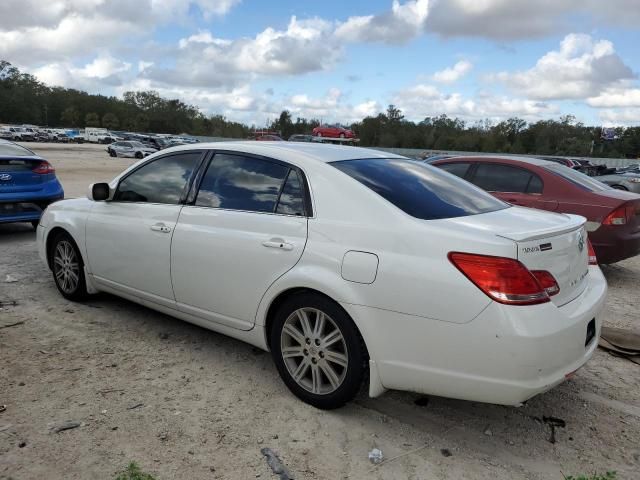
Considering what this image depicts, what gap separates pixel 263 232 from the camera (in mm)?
3312

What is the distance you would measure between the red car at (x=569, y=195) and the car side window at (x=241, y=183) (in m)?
4.40

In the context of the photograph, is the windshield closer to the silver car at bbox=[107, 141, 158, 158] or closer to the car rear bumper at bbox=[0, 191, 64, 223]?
the car rear bumper at bbox=[0, 191, 64, 223]

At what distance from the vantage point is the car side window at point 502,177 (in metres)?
6.93

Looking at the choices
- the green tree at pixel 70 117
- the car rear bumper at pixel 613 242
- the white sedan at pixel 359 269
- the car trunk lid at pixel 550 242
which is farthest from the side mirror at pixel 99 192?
the green tree at pixel 70 117

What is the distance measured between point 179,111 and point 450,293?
14181 cm

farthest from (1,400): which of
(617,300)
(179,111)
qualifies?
(179,111)

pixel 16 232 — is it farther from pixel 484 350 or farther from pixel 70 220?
pixel 484 350

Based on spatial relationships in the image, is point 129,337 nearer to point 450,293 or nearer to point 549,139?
point 450,293

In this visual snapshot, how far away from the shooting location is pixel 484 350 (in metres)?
2.52

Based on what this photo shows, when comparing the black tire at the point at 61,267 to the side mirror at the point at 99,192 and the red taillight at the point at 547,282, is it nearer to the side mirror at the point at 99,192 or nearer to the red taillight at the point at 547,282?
the side mirror at the point at 99,192

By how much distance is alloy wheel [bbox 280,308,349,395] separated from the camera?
3.04 meters

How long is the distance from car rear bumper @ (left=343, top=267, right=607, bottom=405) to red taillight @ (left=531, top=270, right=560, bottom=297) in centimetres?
8

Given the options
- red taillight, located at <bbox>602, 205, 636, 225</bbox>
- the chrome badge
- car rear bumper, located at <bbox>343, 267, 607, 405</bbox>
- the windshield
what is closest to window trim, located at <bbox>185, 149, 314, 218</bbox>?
car rear bumper, located at <bbox>343, 267, 607, 405</bbox>

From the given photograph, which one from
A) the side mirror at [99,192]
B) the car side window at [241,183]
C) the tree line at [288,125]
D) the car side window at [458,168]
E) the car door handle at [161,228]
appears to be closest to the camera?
the car side window at [241,183]
